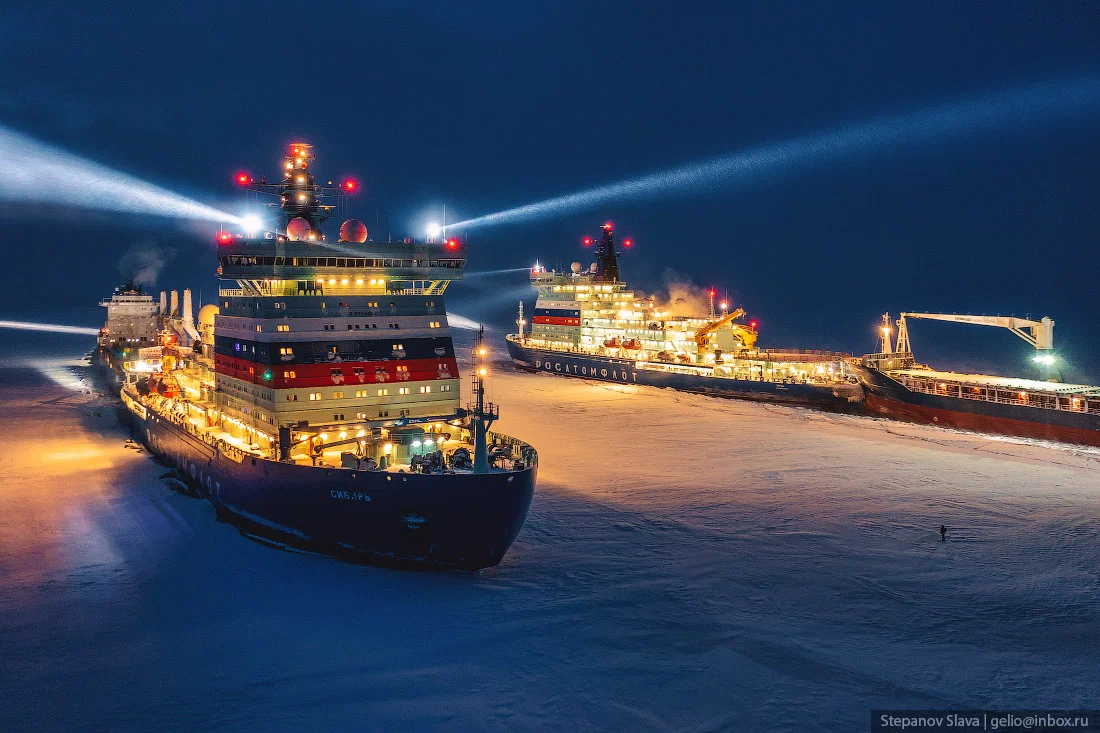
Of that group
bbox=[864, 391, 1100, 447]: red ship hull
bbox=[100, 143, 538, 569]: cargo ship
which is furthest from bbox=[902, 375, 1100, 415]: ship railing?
bbox=[100, 143, 538, 569]: cargo ship

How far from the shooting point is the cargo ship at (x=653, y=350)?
4294 centimetres

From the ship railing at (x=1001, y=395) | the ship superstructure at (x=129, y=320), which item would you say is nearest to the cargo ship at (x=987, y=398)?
the ship railing at (x=1001, y=395)

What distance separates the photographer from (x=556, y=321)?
2426 inches

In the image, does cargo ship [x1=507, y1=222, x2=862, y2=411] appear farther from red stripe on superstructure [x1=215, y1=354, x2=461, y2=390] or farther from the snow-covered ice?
red stripe on superstructure [x1=215, y1=354, x2=461, y2=390]

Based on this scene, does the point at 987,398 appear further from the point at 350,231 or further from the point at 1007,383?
the point at 350,231

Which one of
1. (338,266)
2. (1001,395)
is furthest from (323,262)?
(1001,395)

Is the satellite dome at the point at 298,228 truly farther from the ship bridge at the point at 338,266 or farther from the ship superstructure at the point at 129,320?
the ship superstructure at the point at 129,320

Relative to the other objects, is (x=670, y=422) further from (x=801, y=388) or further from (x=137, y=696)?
(x=137, y=696)

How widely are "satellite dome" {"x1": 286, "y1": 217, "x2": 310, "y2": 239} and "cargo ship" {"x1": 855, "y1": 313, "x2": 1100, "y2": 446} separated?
3090cm

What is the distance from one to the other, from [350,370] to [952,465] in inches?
855

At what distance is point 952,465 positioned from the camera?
25438 mm

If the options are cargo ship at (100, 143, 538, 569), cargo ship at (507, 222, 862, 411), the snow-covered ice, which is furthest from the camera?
cargo ship at (507, 222, 862, 411)

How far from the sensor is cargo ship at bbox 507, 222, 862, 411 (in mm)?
42938

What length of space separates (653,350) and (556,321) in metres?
11.6
